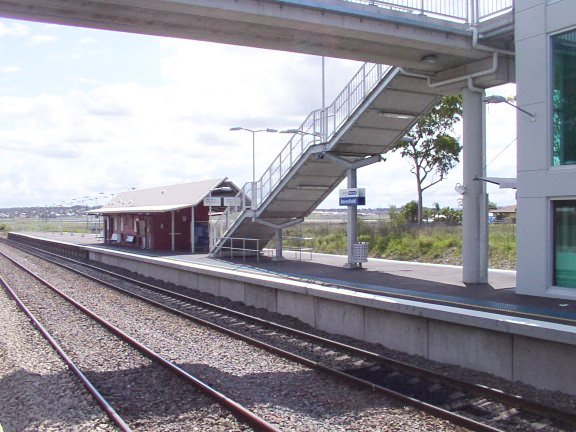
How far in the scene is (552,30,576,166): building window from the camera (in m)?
12.1

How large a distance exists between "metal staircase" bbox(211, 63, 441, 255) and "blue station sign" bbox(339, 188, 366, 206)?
784 millimetres

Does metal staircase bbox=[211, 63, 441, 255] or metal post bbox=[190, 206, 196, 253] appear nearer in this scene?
metal staircase bbox=[211, 63, 441, 255]

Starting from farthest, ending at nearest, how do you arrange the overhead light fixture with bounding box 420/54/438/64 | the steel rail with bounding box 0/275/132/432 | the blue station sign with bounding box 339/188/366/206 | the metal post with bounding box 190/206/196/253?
1. the metal post with bounding box 190/206/196/253
2. the blue station sign with bounding box 339/188/366/206
3. the overhead light fixture with bounding box 420/54/438/64
4. the steel rail with bounding box 0/275/132/432

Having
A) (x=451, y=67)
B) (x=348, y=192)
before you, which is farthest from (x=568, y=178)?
(x=348, y=192)

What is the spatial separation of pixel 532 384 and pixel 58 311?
39.2ft

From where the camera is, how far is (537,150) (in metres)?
12.6

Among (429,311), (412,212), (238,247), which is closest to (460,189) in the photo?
(429,311)

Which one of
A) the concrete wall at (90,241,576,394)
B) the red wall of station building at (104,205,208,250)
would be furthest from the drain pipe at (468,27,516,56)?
the red wall of station building at (104,205,208,250)

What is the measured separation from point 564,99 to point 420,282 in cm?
540

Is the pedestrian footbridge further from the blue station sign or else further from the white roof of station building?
the white roof of station building

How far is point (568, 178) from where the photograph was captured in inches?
468

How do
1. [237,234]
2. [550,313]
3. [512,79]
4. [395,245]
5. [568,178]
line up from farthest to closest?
[395,245] → [237,234] → [512,79] → [568,178] → [550,313]

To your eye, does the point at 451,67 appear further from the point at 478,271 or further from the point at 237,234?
the point at 237,234

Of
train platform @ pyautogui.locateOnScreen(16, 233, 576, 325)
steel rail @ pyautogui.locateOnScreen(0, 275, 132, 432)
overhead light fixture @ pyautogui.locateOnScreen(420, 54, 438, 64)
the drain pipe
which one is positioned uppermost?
the drain pipe
